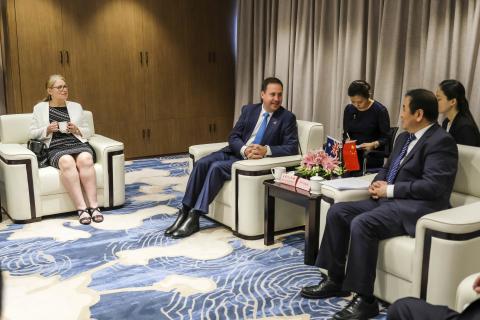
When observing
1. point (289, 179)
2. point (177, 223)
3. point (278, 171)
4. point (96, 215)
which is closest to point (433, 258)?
point (289, 179)

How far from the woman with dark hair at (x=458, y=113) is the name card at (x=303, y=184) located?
1.03 m

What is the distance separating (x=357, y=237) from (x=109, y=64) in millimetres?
4877

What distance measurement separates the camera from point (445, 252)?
2648mm

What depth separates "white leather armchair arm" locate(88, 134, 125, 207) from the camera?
489cm

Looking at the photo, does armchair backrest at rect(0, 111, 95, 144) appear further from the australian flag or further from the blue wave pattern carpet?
the australian flag

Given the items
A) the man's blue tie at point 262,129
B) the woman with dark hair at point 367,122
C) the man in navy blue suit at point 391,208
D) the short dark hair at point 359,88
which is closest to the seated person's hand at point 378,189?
the man in navy blue suit at point 391,208

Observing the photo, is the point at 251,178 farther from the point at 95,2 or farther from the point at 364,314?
the point at 95,2

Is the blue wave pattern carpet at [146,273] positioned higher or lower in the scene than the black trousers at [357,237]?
lower

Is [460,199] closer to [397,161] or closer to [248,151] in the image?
[397,161]

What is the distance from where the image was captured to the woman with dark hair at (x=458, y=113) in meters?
3.62

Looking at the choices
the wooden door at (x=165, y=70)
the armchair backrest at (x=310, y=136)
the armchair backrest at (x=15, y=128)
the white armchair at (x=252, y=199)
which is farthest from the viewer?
the wooden door at (x=165, y=70)

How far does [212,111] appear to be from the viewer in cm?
793

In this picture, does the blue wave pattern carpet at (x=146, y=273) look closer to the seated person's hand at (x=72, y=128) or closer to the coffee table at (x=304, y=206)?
the coffee table at (x=304, y=206)

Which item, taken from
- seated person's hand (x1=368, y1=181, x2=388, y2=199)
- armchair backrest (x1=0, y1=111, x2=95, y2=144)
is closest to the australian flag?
seated person's hand (x1=368, y1=181, x2=388, y2=199)
